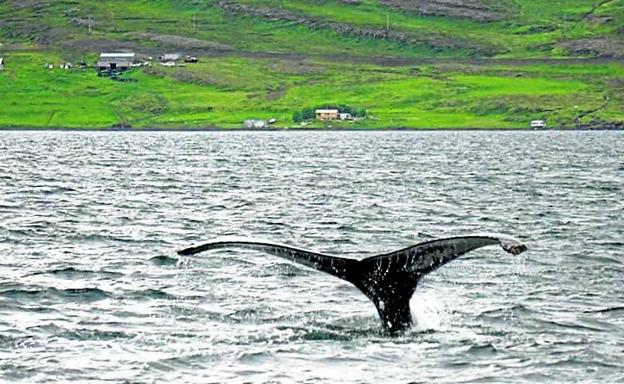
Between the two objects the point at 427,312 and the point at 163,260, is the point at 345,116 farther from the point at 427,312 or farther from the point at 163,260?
the point at 427,312

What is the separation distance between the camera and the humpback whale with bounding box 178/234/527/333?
16031mm

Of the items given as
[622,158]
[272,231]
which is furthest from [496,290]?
[622,158]

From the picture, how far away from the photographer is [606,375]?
17828 millimetres

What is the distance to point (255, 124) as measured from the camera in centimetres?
18125

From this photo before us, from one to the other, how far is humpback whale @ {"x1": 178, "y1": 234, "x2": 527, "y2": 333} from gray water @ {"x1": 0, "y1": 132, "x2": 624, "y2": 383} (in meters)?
1.06

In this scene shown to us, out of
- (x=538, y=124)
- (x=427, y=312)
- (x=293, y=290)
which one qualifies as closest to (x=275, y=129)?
(x=538, y=124)

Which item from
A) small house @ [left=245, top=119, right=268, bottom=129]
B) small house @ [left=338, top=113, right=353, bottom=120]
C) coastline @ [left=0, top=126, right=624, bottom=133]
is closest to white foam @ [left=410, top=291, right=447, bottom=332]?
coastline @ [left=0, top=126, right=624, bottom=133]

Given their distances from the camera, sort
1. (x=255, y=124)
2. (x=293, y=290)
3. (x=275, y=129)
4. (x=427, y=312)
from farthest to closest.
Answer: (x=255, y=124), (x=275, y=129), (x=293, y=290), (x=427, y=312)

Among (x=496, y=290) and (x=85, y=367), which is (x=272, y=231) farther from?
(x=85, y=367)

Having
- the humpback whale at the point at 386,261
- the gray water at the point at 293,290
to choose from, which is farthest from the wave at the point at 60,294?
the humpback whale at the point at 386,261

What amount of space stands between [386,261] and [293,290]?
808 centimetres

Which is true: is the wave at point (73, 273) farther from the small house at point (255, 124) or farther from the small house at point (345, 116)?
the small house at point (345, 116)

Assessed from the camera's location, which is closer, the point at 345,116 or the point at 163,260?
the point at 163,260

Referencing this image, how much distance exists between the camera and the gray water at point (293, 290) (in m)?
18.2
